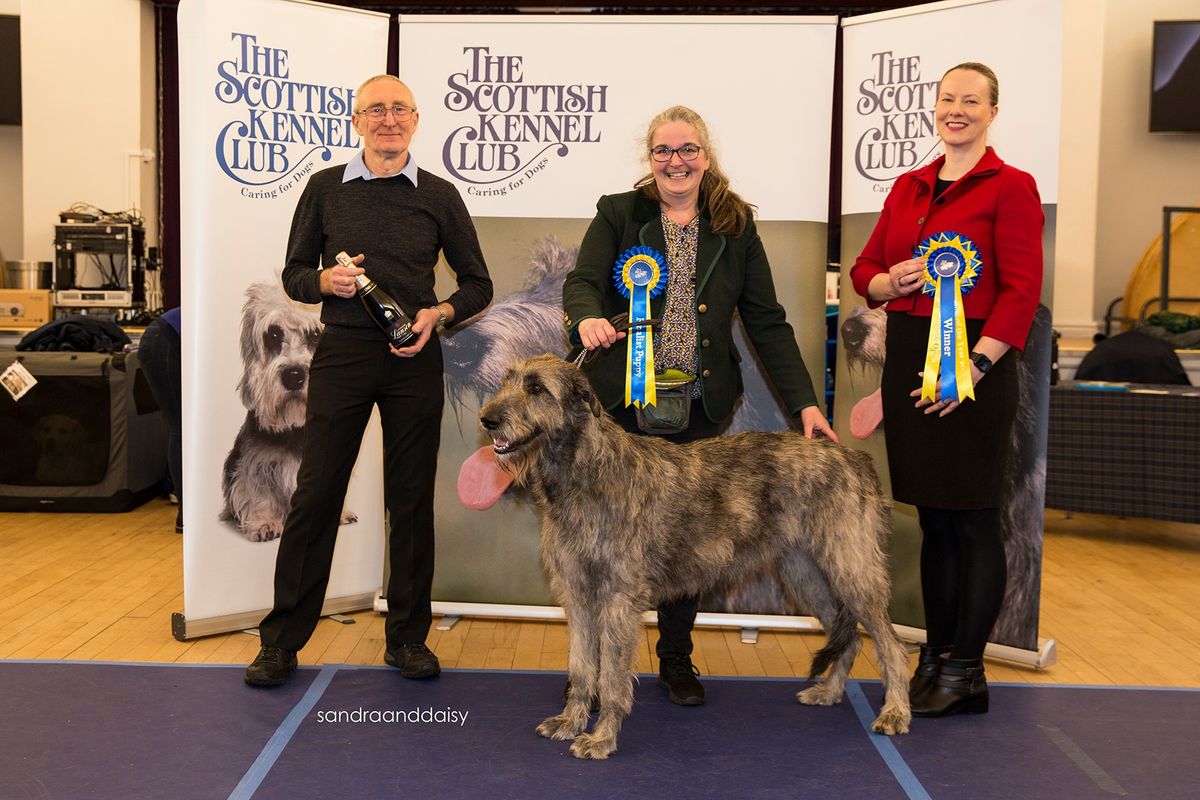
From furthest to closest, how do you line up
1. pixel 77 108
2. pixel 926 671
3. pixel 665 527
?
pixel 77 108 → pixel 926 671 → pixel 665 527

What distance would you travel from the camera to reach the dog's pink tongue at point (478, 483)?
167 inches

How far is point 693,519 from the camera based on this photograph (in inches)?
121

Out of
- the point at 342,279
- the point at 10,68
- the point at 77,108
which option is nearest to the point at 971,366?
the point at 342,279

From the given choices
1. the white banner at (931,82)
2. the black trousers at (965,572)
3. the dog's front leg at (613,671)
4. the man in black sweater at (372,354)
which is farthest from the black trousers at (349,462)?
the white banner at (931,82)

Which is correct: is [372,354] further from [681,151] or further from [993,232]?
[993,232]

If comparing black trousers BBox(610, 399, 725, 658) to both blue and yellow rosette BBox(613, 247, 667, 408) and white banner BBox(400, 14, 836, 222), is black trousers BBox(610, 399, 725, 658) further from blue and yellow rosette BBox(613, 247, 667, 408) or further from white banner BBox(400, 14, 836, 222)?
white banner BBox(400, 14, 836, 222)

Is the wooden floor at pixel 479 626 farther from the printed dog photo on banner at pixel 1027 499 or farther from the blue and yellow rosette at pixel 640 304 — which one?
the blue and yellow rosette at pixel 640 304

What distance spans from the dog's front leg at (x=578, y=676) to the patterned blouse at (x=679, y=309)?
776mm

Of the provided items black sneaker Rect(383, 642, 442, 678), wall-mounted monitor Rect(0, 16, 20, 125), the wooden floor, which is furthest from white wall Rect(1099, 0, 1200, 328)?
wall-mounted monitor Rect(0, 16, 20, 125)

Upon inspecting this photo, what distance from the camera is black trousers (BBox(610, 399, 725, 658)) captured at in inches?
133

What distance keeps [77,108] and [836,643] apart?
28.2ft

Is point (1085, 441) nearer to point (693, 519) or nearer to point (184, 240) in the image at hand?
point (693, 519)

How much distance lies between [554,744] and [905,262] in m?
1.69

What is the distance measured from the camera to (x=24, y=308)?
7992mm
